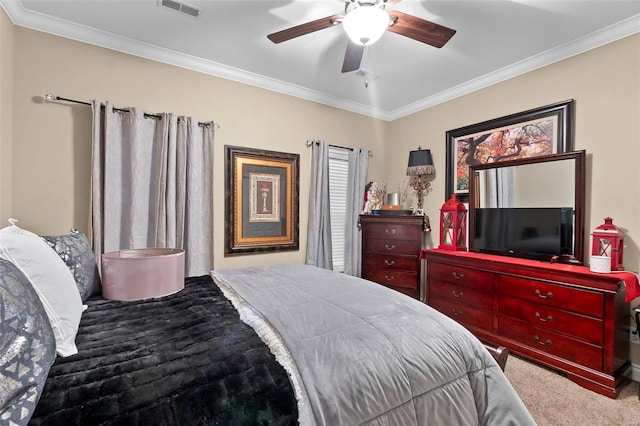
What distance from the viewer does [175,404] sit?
780mm

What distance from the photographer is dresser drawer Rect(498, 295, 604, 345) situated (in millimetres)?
2020

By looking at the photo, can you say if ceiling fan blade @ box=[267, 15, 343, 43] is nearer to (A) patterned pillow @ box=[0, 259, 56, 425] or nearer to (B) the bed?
(B) the bed

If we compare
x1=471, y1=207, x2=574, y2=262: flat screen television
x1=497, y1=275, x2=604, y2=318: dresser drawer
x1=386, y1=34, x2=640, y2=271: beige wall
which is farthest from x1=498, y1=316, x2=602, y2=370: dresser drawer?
x1=386, y1=34, x2=640, y2=271: beige wall

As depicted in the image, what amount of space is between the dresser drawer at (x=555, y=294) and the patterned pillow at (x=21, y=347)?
2.91 meters

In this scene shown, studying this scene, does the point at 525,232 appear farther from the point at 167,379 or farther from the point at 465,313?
the point at 167,379

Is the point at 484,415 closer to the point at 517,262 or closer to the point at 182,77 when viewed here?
the point at 517,262

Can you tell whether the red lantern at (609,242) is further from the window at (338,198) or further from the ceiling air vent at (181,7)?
the ceiling air vent at (181,7)

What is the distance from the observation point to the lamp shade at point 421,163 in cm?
354

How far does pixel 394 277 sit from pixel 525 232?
1429 millimetres

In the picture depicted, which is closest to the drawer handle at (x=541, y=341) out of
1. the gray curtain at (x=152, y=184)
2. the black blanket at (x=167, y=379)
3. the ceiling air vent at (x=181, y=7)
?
the black blanket at (x=167, y=379)

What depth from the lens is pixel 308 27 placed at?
6.15 feet

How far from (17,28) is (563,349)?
4755mm

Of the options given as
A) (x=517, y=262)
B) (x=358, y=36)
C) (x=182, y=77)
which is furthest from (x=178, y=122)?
(x=517, y=262)

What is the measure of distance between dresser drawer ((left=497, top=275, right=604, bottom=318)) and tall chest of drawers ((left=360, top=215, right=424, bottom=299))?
38.8 inches
